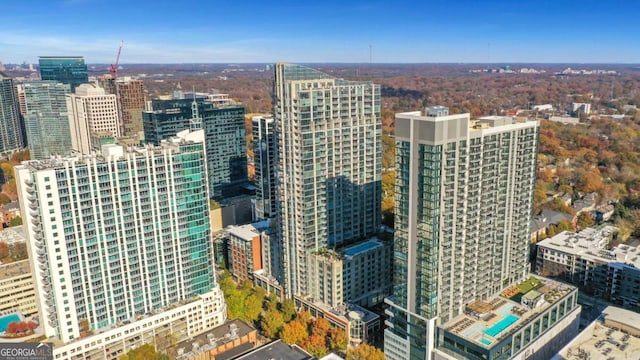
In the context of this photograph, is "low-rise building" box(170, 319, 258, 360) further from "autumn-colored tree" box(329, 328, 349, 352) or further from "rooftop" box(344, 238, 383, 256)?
"rooftop" box(344, 238, 383, 256)

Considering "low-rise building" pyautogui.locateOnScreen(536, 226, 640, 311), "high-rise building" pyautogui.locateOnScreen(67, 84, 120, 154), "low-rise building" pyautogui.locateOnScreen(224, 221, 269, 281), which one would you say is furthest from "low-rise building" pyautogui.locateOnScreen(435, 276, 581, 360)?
"high-rise building" pyautogui.locateOnScreen(67, 84, 120, 154)

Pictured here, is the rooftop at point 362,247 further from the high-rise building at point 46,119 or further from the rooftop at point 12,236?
the high-rise building at point 46,119

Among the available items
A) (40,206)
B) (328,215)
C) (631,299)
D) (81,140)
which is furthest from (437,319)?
(81,140)

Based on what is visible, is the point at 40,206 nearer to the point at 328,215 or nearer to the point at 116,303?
the point at 116,303

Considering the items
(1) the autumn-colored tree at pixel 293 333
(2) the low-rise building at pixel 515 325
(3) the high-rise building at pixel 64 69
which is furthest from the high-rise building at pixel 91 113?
(2) the low-rise building at pixel 515 325

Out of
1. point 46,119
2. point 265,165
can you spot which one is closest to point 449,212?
point 265,165
